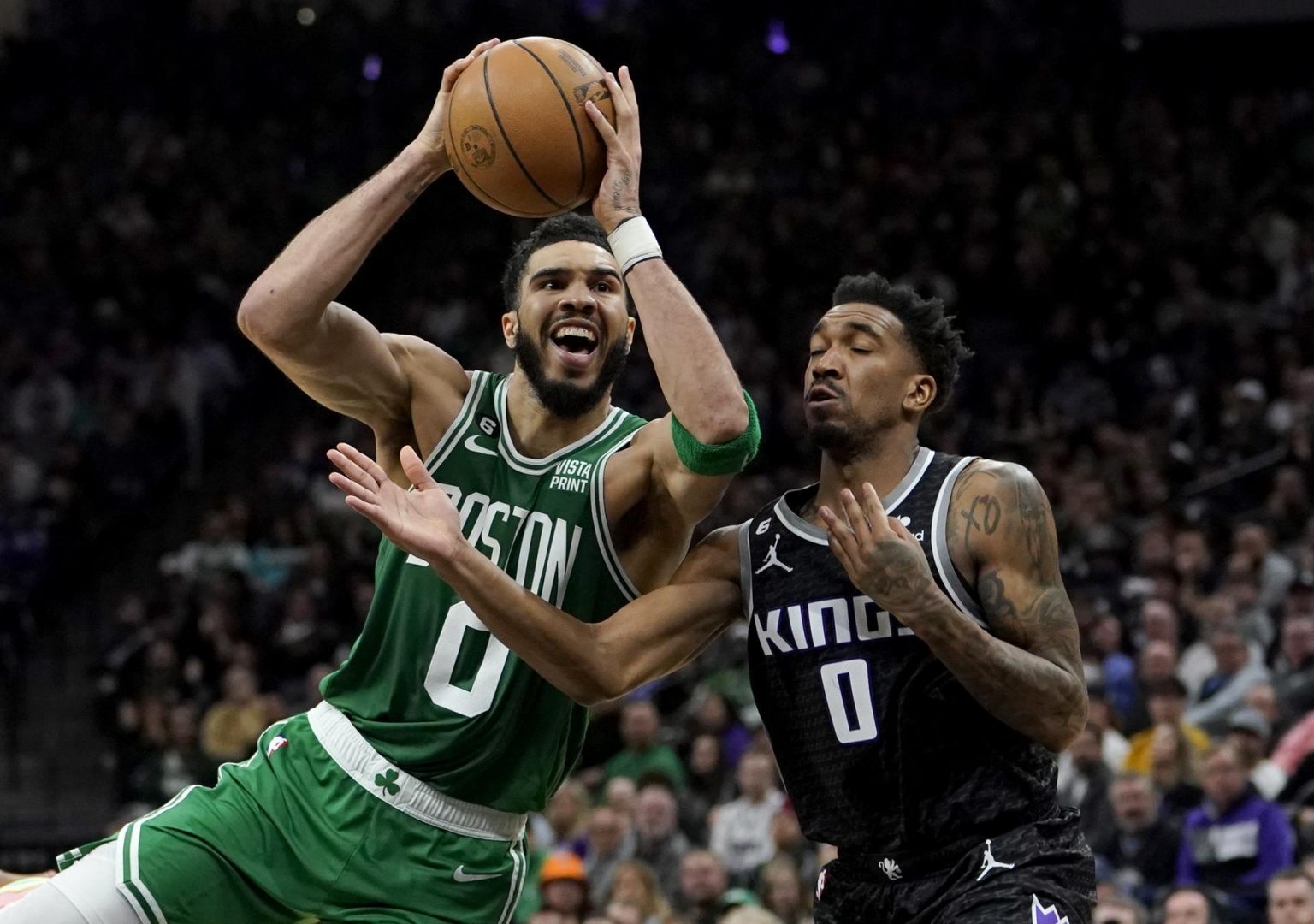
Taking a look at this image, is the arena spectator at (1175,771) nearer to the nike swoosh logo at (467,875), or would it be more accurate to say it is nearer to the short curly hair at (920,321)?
the short curly hair at (920,321)

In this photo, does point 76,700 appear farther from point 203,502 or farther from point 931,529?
point 931,529

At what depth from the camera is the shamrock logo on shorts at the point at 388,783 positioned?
3.98m

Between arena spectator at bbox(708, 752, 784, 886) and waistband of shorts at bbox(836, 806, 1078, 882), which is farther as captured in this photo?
arena spectator at bbox(708, 752, 784, 886)

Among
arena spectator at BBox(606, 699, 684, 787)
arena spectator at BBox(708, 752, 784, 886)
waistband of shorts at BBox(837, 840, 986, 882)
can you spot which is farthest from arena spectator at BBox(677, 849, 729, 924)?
waistband of shorts at BBox(837, 840, 986, 882)

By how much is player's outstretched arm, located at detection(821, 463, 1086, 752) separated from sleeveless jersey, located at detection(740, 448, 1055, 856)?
0.09 meters

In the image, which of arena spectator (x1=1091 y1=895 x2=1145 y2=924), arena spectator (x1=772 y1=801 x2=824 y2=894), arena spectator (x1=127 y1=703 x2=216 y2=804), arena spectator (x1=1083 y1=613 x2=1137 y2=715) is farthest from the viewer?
arena spectator (x1=127 y1=703 x2=216 y2=804)

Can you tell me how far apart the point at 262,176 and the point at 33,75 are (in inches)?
114

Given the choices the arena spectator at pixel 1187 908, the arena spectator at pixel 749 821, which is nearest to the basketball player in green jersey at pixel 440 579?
the arena spectator at pixel 1187 908

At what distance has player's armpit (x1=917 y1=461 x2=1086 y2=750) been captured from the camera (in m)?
3.65

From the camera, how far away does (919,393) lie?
419 cm

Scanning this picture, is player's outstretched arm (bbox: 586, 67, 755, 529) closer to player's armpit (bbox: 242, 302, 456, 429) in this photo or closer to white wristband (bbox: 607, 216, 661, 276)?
white wristband (bbox: 607, 216, 661, 276)

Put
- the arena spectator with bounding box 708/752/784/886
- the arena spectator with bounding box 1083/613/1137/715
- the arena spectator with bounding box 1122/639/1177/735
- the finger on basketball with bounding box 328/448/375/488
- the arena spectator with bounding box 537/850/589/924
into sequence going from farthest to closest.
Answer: the arena spectator with bounding box 1083/613/1137/715 → the arena spectator with bounding box 708/752/784/886 → the arena spectator with bounding box 1122/639/1177/735 → the arena spectator with bounding box 537/850/589/924 → the finger on basketball with bounding box 328/448/375/488

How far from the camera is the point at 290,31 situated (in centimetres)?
1825

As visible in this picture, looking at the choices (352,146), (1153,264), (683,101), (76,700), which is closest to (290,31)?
(352,146)
